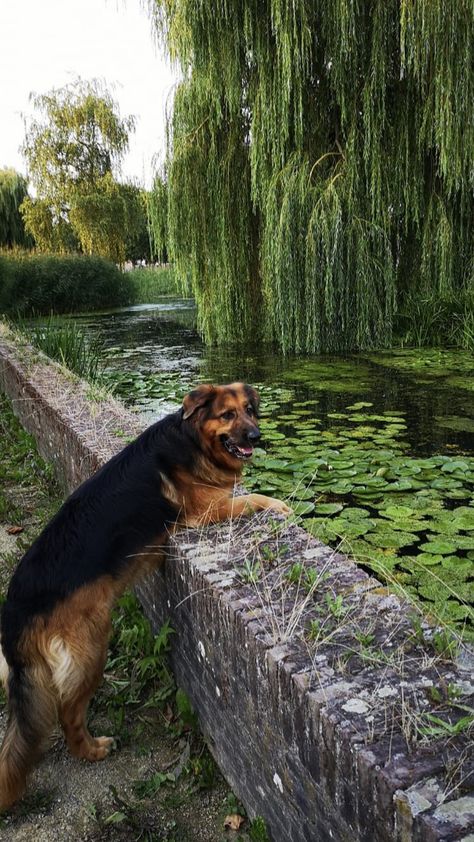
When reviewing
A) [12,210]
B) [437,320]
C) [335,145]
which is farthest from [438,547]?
[12,210]

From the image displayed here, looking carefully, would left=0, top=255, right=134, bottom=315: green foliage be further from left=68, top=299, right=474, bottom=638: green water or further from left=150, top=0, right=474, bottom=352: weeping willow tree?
left=150, top=0, right=474, bottom=352: weeping willow tree

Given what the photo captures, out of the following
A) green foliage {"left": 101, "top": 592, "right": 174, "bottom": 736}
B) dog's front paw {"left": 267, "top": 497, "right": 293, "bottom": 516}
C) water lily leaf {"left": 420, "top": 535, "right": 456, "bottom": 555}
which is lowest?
green foliage {"left": 101, "top": 592, "right": 174, "bottom": 736}

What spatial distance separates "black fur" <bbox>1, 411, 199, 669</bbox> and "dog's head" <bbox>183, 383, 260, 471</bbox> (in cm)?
7

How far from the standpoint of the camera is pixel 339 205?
28.8 ft

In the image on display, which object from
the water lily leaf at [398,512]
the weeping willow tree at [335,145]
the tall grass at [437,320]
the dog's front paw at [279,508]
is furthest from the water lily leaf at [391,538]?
the tall grass at [437,320]

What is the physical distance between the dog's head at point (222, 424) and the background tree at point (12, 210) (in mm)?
28960

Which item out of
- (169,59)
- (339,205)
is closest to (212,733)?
(339,205)

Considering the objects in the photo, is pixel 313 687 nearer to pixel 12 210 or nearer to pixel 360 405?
pixel 360 405

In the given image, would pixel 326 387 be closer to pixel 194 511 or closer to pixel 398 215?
pixel 398 215

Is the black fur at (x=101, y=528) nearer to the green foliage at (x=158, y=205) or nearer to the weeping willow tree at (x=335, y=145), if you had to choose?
the weeping willow tree at (x=335, y=145)

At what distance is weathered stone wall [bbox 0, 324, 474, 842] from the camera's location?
1263 mm

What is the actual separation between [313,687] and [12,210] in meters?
31.8

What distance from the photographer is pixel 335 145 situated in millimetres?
9422

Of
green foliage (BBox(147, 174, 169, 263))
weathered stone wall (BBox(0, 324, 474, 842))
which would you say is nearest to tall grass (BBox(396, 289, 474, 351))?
green foliage (BBox(147, 174, 169, 263))
